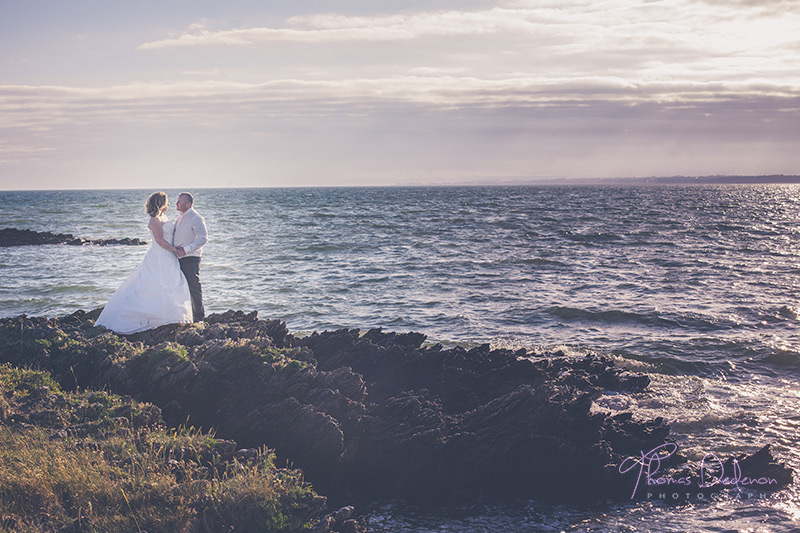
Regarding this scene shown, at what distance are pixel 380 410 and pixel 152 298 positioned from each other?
6.03 meters

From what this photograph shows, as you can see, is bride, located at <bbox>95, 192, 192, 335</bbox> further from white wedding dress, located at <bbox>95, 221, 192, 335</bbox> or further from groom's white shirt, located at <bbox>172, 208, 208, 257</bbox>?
groom's white shirt, located at <bbox>172, 208, 208, 257</bbox>

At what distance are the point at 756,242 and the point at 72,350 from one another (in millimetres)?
44787

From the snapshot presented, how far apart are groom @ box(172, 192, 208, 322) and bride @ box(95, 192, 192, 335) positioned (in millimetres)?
177

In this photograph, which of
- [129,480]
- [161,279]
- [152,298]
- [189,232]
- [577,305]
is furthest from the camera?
[577,305]

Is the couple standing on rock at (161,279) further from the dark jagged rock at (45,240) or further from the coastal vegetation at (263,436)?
the dark jagged rock at (45,240)

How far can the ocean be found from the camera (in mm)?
7168

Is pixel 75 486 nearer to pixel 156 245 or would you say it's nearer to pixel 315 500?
pixel 315 500

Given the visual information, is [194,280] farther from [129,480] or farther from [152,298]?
[129,480]

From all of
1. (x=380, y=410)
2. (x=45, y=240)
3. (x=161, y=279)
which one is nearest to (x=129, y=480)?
(x=380, y=410)

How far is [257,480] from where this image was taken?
621 centimetres

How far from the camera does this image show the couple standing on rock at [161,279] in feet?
38.3

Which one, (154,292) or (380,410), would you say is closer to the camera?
(380,410)

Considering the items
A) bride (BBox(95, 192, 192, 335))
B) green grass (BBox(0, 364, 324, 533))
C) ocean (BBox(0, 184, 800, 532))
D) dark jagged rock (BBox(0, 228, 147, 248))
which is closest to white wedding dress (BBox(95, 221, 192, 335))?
bride (BBox(95, 192, 192, 335))

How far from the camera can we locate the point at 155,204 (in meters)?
11.7
